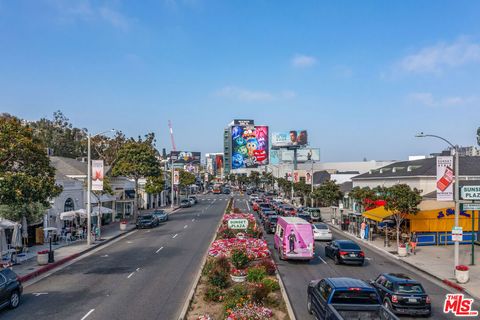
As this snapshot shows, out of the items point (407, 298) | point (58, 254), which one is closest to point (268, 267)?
point (407, 298)

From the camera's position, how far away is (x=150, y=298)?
18250mm

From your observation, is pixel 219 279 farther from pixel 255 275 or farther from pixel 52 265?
pixel 52 265

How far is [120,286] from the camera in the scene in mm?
20609

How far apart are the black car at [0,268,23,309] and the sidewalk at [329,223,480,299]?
1964 cm

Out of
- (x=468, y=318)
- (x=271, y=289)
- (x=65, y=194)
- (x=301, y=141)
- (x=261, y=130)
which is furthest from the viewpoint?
(x=261, y=130)

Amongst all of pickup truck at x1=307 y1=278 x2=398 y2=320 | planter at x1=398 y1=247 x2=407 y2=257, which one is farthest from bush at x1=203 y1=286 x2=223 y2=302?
planter at x1=398 y1=247 x2=407 y2=257

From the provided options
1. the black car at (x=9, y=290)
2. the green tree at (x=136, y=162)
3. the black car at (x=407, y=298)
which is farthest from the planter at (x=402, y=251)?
the green tree at (x=136, y=162)

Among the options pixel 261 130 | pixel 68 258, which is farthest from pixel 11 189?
pixel 261 130

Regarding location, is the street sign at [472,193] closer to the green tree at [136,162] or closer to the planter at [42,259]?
the planter at [42,259]

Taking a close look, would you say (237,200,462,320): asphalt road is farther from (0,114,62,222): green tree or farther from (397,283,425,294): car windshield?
(0,114,62,222): green tree

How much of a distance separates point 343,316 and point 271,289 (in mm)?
5537

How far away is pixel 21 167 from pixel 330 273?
17.4 metres

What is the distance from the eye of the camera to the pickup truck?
12.2 m

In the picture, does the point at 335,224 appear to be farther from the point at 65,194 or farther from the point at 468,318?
the point at 468,318
